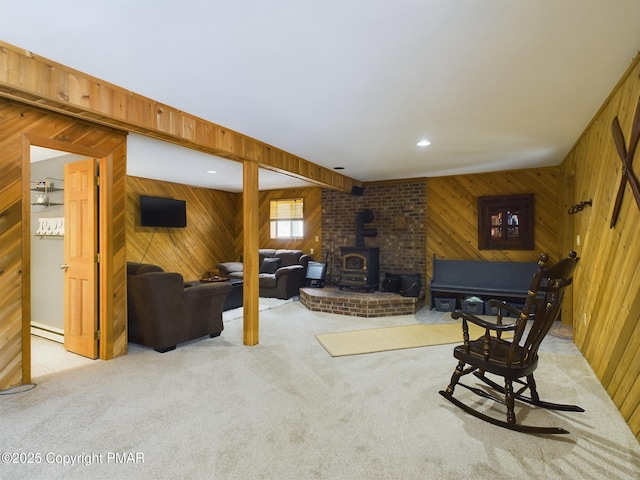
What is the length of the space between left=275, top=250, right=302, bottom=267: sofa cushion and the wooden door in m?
4.18

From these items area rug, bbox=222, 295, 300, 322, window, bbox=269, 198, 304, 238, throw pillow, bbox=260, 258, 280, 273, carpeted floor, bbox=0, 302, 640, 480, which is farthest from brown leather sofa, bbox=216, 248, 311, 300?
carpeted floor, bbox=0, 302, 640, 480

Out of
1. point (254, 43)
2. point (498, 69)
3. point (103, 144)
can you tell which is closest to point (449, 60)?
point (498, 69)

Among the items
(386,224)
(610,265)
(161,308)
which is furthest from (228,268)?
(610,265)

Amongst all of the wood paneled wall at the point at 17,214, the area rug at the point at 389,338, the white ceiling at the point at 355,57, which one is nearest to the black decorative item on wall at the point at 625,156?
the white ceiling at the point at 355,57

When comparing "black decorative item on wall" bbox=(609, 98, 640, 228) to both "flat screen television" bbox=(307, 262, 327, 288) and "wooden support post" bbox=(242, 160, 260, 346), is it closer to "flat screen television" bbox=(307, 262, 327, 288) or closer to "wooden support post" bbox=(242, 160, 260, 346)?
"wooden support post" bbox=(242, 160, 260, 346)

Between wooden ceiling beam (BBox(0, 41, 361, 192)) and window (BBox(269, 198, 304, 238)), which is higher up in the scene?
wooden ceiling beam (BBox(0, 41, 361, 192))

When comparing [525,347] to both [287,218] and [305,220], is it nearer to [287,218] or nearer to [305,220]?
[305,220]

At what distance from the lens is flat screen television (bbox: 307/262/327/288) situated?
276 inches

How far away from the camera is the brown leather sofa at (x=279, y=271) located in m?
6.79

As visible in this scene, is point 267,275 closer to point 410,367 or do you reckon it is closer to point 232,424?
point 410,367

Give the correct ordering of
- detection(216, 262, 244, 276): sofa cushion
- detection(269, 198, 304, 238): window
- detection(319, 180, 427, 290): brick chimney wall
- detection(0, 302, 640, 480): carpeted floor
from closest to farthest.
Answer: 1. detection(0, 302, 640, 480): carpeted floor
2. detection(319, 180, 427, 290): brick chimney wall
3. detection(216, 262, 244, 276): sofa cushion
4. detection(269, 198, 304, 238): window

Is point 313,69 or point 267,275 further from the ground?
point 313,69

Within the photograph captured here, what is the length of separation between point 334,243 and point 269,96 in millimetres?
4847

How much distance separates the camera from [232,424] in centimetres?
234
